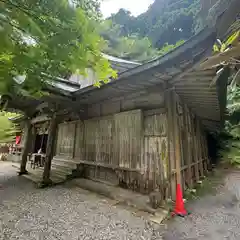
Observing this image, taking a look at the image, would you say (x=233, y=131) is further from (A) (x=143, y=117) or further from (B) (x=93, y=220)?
(B) (x=93, y=220)

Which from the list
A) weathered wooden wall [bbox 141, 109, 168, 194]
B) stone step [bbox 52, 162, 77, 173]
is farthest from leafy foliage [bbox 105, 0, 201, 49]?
stone step [bbox 52, 162, 77, 173]

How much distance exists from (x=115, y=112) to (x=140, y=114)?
1.14 meters

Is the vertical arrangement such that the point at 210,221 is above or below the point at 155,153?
below

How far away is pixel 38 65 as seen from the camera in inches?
64.7

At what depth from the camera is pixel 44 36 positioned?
4.36 feet

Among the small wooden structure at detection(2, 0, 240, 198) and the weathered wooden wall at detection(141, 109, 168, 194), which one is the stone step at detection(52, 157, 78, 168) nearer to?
the small wooden structure at detection(2, 0, 240, 198)

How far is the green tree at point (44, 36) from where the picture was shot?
1.24m

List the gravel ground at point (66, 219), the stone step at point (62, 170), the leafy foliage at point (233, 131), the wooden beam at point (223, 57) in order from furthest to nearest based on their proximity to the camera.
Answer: the leafy foliage at point (233, 131) < the stone step at point (62, 170) < the gravel ground at point (66, 219) < the wooden beam at point (223, 57)

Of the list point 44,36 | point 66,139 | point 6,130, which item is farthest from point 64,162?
point 6,130

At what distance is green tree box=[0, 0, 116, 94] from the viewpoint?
4.06 ft

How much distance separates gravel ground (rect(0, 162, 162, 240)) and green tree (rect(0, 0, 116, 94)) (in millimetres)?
2586

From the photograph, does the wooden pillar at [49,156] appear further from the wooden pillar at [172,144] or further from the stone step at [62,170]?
the wooden pillar at [172,144]

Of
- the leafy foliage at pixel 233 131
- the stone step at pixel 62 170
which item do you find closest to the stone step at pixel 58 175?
the stone step at pixel 62 170

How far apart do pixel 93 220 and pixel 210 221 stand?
94.8 inches
